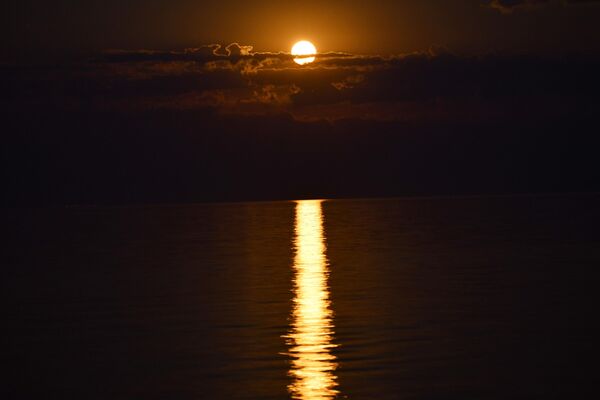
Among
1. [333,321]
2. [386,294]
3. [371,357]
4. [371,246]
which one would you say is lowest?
[371,357]

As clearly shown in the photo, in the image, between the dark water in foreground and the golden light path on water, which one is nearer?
the golden light path on water

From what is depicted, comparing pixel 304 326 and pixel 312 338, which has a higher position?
pixel 304 326

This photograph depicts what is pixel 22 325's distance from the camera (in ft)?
108

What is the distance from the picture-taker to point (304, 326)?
103 ft

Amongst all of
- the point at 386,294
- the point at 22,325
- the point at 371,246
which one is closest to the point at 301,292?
the point at 386,294

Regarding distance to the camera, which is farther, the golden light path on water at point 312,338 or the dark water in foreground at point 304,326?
the dark water in foreground at point 304,326

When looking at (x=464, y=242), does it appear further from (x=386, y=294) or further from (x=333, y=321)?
(x=333, y=321)

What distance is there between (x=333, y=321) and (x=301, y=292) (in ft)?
30.4

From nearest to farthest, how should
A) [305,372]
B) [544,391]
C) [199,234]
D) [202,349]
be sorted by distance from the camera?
[544,391] < [305,372] < [202,349] < [199,234]

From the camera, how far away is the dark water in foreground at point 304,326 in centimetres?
2288

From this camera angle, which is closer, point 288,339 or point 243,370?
point 243,370

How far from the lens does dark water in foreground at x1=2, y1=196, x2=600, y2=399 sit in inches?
901

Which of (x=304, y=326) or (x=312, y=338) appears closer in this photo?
(x=312, y=338)

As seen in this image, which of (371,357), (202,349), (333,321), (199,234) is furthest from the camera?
(199,234)
